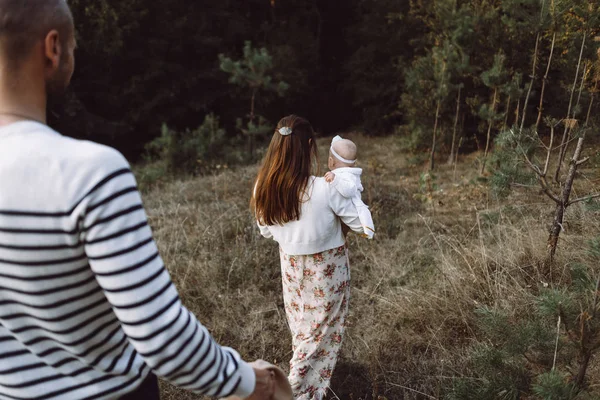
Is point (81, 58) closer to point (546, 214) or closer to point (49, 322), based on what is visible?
point (546, 214)

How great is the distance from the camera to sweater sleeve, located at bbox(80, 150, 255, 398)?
77cm

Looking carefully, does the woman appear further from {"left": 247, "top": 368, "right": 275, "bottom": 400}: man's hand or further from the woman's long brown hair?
{"left": 247, "top": 368, "right": 275, "bottom": 400}: man's hand

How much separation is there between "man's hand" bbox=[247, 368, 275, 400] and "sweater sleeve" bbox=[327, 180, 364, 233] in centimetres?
159

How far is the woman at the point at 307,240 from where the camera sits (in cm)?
255

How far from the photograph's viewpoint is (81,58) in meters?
13.5

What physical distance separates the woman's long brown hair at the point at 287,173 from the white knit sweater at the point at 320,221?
5cm

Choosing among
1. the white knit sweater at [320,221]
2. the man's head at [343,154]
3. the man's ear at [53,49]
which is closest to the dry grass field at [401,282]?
the white knit sweater at [320,221]

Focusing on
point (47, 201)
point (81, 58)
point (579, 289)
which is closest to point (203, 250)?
point (579, 289)

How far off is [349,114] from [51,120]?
380 inches

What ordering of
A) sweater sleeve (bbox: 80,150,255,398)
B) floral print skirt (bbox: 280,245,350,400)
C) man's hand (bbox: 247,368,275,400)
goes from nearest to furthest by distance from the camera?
sweater sleeve (bbox: 80,150,255,398), man's hand (bbox: 247,368,275,400), floral print skirt (bbox: 280,245,350,400)

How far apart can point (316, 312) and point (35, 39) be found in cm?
212

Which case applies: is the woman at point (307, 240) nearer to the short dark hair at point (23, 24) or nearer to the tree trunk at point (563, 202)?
the tree trunk at point (563, 202)

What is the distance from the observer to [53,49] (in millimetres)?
859

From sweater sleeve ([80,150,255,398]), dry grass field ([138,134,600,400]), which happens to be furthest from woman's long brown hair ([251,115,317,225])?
sweater sleeve ([80,150,255,398])
